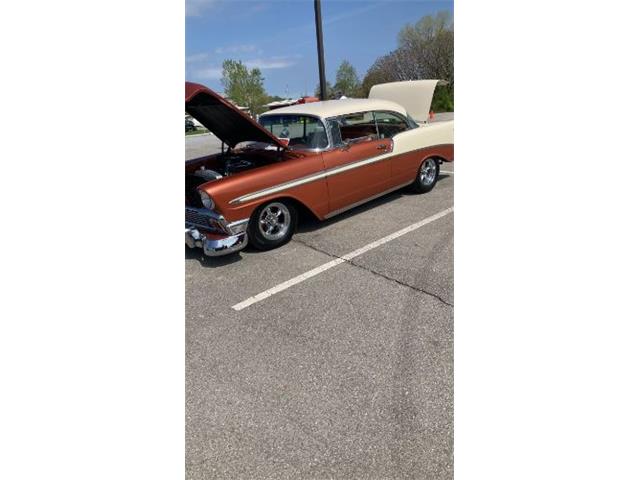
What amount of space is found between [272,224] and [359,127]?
1.90 m

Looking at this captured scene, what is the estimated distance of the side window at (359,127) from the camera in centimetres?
483

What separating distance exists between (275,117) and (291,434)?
4.10 meters

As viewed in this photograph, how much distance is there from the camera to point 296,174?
409cm

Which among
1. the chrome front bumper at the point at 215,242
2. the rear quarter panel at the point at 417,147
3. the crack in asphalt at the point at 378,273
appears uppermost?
the rear quarter panel at the point at 417,147

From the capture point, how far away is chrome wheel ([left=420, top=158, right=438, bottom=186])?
5.71 m

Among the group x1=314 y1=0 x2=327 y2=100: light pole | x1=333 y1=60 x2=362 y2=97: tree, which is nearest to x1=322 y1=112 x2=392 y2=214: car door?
x1=314 y1=0 x2=327 y2=100: light pole

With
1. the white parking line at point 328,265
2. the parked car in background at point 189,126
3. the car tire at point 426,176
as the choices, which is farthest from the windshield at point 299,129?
the parked car in background at point 189,126

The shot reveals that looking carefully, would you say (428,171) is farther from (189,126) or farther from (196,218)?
(189,126)

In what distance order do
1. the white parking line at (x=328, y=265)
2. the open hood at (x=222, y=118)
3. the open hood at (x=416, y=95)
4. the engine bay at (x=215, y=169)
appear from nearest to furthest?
1. the white parking line at (x=328, y=265)
2. the open hood at (x=222, y=118)
3. the engine bay at (x=215, y=169)
4. the open hood at (x=416, y=95)

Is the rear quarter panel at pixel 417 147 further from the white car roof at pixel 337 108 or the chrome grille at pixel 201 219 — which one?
the chrome grille at pixel 201 219

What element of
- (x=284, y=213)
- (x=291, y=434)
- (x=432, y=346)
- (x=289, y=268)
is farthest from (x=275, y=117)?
(x=291, y=434)

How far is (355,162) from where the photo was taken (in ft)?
14.9

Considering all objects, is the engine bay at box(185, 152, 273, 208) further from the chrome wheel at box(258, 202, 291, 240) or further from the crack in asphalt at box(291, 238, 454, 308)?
the crack in asphalt at box(291, 238, 454, 308)
